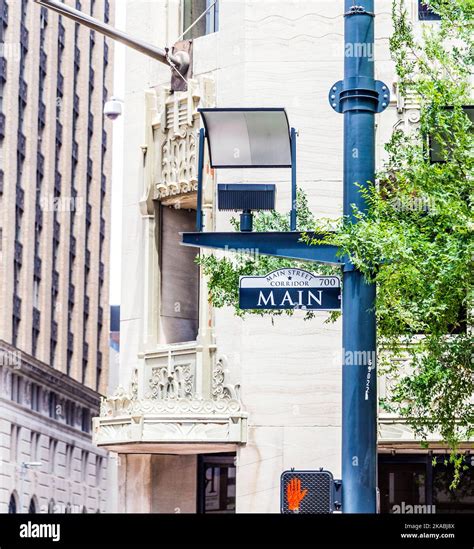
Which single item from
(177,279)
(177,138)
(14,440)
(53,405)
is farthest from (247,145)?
(53,405)

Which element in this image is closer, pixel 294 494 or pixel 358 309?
pixel 294 494

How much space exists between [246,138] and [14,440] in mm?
61829

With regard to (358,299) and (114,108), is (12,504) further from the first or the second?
(358,299)

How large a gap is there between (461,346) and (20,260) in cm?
6165

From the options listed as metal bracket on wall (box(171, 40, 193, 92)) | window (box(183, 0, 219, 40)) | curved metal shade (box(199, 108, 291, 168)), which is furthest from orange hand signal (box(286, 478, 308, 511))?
window (box(183, 0, 219, 40))

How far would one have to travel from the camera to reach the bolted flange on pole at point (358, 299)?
10398 millimetres

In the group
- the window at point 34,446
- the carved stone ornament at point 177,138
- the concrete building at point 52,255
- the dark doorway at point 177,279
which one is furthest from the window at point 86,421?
the carved stone ornament at point 177,138

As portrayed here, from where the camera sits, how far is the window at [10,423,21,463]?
70.6m

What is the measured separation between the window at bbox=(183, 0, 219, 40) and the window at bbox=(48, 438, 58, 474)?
56.8m

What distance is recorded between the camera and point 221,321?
22.1 metres

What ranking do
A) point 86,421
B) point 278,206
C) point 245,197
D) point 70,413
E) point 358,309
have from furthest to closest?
point 86,421, point 70,413, point 278,206, point 245,197, point 358,309

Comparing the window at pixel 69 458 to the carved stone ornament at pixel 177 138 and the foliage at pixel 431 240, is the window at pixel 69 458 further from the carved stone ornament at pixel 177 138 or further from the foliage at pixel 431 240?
the foliage at pixel 431 240

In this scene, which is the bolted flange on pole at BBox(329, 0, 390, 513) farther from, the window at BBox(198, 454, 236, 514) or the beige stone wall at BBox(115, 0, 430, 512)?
the window at BBox(198, 454, 236, 514)

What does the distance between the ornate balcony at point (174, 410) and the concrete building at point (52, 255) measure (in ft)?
152
